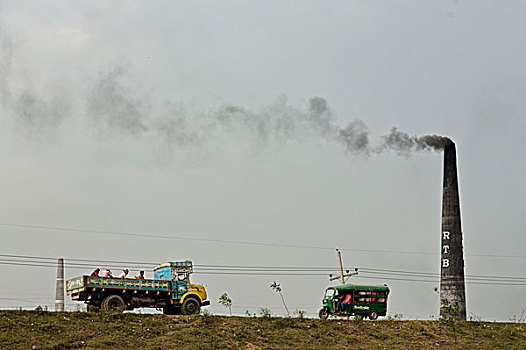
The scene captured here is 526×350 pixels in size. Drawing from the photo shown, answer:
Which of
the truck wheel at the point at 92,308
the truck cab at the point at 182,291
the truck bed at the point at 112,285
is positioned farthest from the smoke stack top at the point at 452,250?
the truck wheel at the point at 92,308

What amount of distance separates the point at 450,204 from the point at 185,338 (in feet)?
89.7

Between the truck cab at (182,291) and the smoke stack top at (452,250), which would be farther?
the smoke stack top at (452,250)

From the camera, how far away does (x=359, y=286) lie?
35.7 meters

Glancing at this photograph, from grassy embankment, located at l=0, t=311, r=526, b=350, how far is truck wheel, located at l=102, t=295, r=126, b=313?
736mm

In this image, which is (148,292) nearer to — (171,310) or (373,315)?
(171,310)

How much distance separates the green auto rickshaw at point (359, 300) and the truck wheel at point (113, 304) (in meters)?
12.4

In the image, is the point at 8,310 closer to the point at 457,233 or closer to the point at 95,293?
the point at 95,293

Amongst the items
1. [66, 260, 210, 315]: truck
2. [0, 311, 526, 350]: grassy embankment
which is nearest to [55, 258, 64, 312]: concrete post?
[66, 260, 210, 315]: truck

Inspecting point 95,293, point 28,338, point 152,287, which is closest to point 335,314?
point 152,287

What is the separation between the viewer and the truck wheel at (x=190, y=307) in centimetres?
3066

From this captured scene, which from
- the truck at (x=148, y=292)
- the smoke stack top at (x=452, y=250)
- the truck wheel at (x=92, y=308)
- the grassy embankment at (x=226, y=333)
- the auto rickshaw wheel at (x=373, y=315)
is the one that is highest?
the smoke stack top at (x=452, y=250)

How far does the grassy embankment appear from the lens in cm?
2439

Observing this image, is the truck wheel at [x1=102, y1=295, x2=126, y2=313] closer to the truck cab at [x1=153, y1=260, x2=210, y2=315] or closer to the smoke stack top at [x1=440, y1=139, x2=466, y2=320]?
the truck cab at [x1=153, y1=260, x2=210, y2=315]

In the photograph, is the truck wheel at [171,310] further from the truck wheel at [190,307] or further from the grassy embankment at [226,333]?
the grassy embankment at [226,333]
